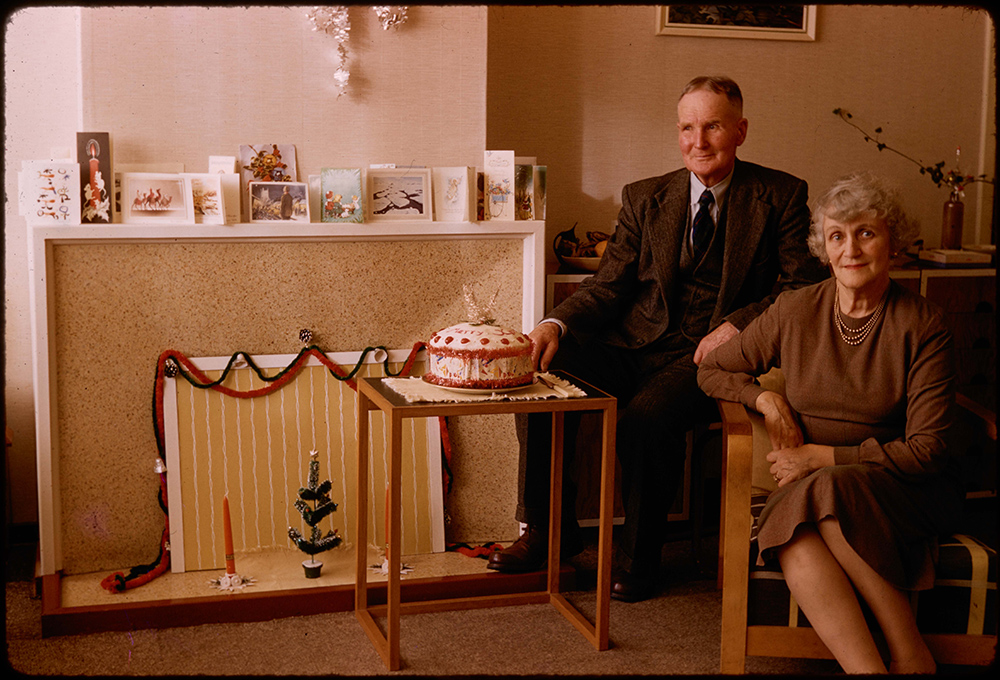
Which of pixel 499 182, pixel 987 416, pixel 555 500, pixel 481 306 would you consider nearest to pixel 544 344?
pixel 481 306

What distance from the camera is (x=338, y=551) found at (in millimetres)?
2971

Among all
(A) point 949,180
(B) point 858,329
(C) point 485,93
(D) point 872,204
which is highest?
(C) point 485,93

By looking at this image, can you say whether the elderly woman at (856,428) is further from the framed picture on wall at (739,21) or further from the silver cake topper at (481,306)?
the framed picture on wall at (739,21)

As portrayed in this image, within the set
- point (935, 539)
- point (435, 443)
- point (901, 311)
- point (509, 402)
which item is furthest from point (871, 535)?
point (435, 443)

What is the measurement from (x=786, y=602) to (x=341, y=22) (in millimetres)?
2009

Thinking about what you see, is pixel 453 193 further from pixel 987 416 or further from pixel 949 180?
pixel 949 180

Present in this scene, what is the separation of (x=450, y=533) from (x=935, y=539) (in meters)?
1.51

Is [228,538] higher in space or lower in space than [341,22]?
lower

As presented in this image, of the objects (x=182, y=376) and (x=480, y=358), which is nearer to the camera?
(x=480, y=358)

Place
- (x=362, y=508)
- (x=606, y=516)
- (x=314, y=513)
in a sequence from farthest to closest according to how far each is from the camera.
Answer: (x=314, y=513) < (x=362, y=508) < (x=606, y=516)

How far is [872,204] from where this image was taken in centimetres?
225

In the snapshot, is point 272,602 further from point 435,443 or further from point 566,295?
point 566,295

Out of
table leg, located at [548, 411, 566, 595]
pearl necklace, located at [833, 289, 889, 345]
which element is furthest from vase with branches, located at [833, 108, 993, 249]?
table leg, located at [548, 411, 566, 595]

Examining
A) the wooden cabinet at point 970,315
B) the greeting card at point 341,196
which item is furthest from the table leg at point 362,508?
the wooden cabinet at point 970,315
